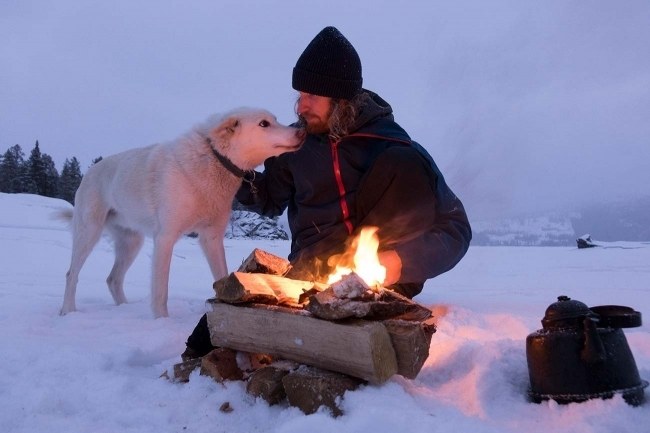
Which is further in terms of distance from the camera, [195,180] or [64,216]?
[64,216]

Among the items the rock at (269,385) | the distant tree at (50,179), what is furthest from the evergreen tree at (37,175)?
the rock at (269,385)

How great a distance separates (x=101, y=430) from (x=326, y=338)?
86 centimetres

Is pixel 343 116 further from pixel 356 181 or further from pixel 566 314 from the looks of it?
pixel 566 314

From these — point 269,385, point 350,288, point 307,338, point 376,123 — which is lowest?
point 269,385

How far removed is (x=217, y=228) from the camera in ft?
14.4

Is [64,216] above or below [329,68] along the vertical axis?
below

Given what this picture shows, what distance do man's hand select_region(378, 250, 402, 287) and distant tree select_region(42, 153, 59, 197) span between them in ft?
145

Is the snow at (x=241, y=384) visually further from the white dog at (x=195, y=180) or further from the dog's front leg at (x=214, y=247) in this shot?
the white dog at (x=195, y=180)

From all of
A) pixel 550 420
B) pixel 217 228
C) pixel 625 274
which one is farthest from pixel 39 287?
pixel 625 274

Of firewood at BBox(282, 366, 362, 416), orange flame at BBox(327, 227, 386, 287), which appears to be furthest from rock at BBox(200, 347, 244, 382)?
→ orange flame at BBox(327, 227, 386, 287)

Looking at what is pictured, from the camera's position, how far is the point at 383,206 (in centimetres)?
314

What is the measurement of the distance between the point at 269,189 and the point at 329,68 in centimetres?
122


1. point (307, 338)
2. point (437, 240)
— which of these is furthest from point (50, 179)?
point (307, 338)

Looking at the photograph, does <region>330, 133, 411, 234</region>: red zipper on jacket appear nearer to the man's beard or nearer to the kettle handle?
the man's beard
